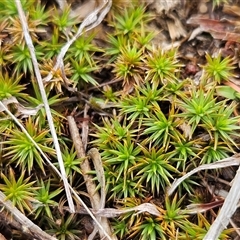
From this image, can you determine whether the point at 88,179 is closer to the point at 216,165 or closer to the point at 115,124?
the point at 115,124

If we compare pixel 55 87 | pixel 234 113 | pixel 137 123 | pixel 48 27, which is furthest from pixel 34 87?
pixel 234 113

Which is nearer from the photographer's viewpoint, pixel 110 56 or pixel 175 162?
pixel 175 162

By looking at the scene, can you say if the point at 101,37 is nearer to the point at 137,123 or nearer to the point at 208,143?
the point at 137,123

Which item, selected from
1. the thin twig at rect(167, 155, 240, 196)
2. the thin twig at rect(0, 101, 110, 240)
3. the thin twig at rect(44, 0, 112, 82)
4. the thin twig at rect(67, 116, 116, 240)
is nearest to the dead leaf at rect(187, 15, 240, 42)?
the thin twig at rect(44, 0, 112, 82)

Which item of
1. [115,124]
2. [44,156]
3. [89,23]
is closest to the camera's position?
[44,156]

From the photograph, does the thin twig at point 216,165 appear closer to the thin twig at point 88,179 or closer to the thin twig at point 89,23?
the thin twig at point 88,179

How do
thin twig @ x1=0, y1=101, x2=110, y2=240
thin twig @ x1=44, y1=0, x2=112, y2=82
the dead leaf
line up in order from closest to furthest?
thin twig @ x1=0, y1=101, x2=110, y2=240 < thin twig @ x1=44, y1=0, x2=112, y2=82 < the dead leaf

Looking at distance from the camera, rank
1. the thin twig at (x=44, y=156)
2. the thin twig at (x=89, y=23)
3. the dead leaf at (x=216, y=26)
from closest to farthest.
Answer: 1. the thin twig at (x=44, y=156)
2. the thin twig at (x=89, y=23)
3. the dead leaf at (x=216, y=26)

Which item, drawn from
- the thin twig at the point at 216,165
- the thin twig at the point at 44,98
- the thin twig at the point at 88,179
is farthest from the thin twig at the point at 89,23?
the thin twig at the point at 216,165

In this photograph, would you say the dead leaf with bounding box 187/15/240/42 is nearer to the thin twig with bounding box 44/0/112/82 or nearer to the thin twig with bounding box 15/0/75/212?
the thin twig with bounding box 44/0/112/82

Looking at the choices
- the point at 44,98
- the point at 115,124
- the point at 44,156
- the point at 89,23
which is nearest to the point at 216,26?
the point at 89,23

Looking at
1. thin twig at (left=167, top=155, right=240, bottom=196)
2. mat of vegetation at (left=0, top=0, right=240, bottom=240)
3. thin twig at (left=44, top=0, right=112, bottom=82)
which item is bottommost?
thin twig at (left=167, top=155, right=240, bottom=196)
